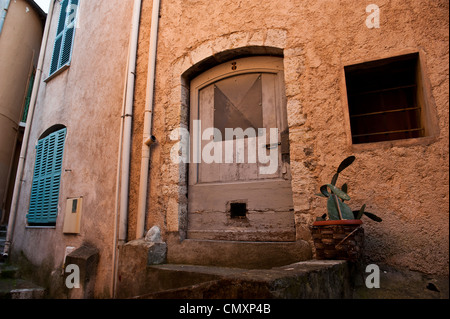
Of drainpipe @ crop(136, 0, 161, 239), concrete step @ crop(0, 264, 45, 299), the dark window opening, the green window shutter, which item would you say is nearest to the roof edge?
the green window shutter

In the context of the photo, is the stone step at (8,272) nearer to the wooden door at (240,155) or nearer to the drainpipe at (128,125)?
the drainpipe at (128,125)

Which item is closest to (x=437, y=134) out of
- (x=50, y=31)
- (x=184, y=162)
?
(x=184, y=162)

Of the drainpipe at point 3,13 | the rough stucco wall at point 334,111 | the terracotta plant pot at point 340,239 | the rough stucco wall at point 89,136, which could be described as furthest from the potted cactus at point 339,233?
the drainpipe at point 3,13

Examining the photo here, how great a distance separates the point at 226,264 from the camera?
2787mm

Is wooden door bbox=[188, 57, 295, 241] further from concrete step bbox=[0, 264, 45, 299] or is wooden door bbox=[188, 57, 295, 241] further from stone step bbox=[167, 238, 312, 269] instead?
concrete step bbox=[0, 264, 45, 299]

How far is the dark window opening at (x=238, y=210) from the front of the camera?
3.05 meters

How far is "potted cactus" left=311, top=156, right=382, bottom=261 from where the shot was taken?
1.91m

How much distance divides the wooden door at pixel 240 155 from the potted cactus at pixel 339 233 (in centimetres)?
72

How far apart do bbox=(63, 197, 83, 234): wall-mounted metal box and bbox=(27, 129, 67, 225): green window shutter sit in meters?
0.44

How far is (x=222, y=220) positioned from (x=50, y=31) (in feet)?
19.0

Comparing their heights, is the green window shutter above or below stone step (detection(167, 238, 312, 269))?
above

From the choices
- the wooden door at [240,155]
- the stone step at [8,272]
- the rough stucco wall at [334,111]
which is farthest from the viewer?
the stone step at [8,272]

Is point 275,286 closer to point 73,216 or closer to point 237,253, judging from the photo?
point 237,253
